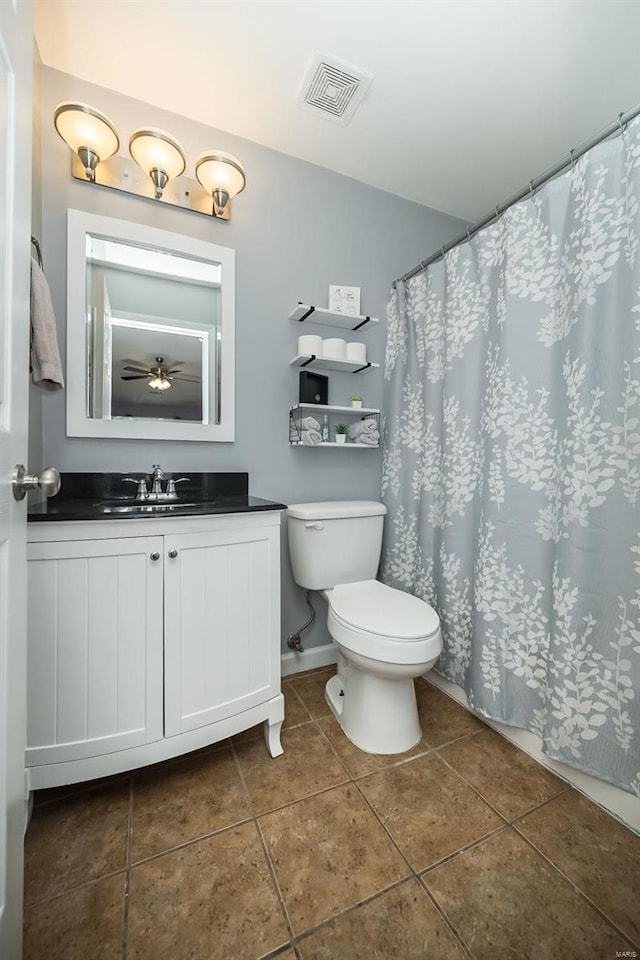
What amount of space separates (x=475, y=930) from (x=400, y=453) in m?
1.52

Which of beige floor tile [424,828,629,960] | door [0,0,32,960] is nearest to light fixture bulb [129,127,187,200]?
door [0,0,32,960]

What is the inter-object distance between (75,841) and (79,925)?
0.73 feet

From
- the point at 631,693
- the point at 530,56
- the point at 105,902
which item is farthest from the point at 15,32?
the point at 631,693

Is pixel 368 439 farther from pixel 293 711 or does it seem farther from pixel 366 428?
pixel 293 711

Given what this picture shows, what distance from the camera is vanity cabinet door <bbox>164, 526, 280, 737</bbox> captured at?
1062mm

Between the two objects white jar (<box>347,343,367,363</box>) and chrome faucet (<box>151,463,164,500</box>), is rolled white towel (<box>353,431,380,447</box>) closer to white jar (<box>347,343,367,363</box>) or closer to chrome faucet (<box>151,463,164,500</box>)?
white jar (<box>347,343,367,363</box>)

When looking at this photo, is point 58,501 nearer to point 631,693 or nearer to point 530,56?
point 631,693

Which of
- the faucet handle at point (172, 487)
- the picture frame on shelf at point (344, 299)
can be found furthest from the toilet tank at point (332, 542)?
the picture frame on shelf at point (344, 299)

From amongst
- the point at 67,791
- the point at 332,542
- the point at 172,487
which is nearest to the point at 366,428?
the point at 332,542

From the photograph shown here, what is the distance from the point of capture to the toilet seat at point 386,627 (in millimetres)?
1173

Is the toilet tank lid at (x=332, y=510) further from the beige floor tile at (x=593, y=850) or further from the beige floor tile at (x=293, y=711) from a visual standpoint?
the beige floor tile at (x=593, y=850)

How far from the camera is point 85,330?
4.47 ft

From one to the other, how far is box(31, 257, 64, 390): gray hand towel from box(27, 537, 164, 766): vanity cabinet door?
47 centimetres

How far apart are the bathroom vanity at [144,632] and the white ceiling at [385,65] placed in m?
1.58
